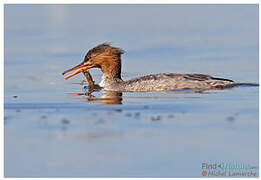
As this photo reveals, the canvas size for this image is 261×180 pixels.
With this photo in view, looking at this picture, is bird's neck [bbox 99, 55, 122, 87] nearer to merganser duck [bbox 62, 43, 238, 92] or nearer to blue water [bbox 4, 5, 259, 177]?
merganser duck [bbox 62, 43, 238, 92]

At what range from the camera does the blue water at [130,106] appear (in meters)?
9.21

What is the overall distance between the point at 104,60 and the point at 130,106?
4092 mm

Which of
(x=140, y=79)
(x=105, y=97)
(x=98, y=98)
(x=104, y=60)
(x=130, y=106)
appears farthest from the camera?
(x=104, y=60)

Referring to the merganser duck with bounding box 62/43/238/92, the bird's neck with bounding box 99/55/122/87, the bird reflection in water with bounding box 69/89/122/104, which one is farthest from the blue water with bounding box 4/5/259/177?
the bird's neck with bounding box 99/55/122/87

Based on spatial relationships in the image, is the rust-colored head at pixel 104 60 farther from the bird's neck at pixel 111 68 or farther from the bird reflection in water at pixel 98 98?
the bird reflection in water at pixel 98 98

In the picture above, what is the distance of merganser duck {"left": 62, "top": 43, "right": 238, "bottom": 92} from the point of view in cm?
1583

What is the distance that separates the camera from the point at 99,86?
17.1m

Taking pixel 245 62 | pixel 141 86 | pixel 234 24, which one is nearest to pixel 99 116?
pixel 141 86

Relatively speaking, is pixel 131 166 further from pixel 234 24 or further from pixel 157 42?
pixel 234 24

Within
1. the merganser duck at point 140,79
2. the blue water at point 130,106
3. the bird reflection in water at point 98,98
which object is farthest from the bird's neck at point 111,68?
the blue water at point 130,106

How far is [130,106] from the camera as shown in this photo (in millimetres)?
13242

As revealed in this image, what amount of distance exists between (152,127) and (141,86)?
17.0 feet

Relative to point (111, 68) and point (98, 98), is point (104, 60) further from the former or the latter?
point (98, 98)

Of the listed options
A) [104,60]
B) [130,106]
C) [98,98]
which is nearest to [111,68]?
[104,60]
